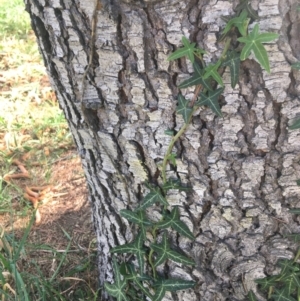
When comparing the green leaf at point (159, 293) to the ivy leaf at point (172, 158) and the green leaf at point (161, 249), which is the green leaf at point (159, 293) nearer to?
the green leaf at point (161, 249)

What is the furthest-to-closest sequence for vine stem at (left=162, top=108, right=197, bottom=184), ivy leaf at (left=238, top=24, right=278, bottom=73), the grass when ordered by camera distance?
the grass → vine stem at (left=162, top=108, right=197, bottom=184) → ivy leaf at (left=238, top=24, right=278, bottom=73)

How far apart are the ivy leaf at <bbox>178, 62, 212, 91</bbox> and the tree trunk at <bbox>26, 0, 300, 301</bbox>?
3cm

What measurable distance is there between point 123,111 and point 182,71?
0.22 metres

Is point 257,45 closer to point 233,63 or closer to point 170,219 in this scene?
point 233,63

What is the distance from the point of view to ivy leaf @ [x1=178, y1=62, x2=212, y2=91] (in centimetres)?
115

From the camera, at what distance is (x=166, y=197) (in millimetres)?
1414

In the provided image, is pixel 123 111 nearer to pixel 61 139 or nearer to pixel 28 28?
pixel 61 139

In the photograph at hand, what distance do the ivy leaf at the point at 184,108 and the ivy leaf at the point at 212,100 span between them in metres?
0.04

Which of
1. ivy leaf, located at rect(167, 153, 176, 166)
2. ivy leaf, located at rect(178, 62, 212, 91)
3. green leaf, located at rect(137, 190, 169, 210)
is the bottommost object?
green leaf, located at rect(137, 190, 169, 210)

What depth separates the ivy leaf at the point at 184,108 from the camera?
1.21 meters

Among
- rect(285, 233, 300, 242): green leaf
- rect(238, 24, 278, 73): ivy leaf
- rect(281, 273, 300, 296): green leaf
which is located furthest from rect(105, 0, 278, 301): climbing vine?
rect(285, 233, 300, 242): green leaf

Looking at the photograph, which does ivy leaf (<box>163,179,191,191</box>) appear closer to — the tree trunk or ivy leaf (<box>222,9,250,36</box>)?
the tree trunk

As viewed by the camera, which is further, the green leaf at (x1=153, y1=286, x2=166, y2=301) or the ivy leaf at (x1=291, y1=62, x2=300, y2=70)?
the green leaf at (x1=153, y1=286, x2=166, y2=301)

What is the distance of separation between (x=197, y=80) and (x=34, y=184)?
1.68 meters
